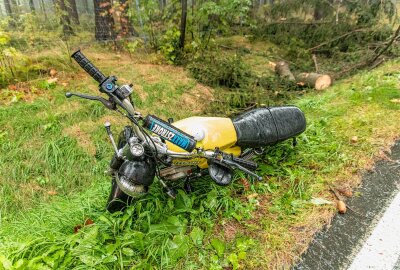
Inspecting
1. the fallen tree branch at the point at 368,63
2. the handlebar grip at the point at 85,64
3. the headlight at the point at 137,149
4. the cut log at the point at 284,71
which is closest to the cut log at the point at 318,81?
the cut log at the point at 284,71

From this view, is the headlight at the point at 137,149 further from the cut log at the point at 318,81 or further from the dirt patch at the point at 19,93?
the cut log at the point at 318,81

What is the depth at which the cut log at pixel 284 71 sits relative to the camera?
6.48 meters

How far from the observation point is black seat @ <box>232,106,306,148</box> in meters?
2.61

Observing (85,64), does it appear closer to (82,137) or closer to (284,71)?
(82,137)

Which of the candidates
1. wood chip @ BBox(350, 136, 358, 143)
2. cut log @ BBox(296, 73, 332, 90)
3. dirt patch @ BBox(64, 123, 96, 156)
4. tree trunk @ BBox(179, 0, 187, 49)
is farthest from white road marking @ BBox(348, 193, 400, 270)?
tree trunk @ BBox(179, 0, 187, 49)

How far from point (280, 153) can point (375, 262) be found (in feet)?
4.71

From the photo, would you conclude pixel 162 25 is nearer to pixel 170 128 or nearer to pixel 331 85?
pixel 331 85

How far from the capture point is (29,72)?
5328 millimetres

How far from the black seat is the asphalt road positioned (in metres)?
0.83

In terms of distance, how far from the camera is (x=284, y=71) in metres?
6.79

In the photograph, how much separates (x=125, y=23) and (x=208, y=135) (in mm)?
5629

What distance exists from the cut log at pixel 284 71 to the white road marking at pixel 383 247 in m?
4.57

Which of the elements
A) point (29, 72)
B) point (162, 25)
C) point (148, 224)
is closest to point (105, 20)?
point (162, 25)

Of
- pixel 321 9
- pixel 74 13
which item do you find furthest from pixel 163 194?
pixel 74 13
